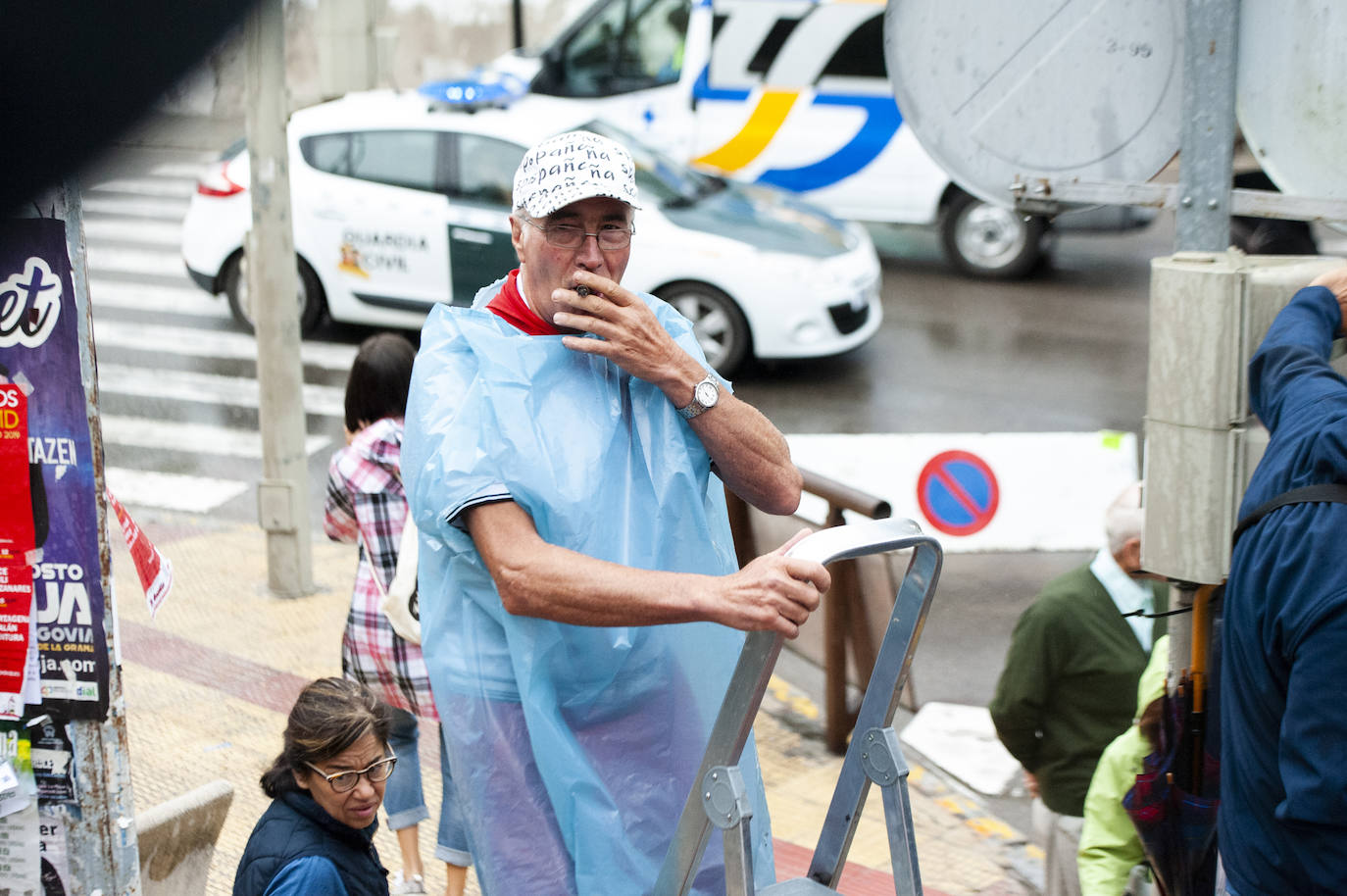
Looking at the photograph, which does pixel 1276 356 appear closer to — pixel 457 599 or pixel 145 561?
pixel 457 599

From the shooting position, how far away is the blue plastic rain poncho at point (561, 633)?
2289 mm

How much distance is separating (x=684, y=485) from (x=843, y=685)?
320 centimetres

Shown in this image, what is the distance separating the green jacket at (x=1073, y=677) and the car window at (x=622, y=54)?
10.6 metres

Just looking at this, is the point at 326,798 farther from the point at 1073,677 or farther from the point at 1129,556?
the point at 1129,556

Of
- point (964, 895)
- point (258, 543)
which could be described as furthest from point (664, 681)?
point (258, 543)

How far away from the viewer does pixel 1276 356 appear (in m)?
2.64

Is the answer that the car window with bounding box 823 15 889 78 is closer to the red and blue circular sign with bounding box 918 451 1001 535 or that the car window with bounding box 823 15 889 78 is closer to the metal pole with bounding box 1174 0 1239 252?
the red and blue circular sign with bounding box 918 451 1001 535

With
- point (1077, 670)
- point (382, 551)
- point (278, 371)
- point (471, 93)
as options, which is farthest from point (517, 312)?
point (471, 93)

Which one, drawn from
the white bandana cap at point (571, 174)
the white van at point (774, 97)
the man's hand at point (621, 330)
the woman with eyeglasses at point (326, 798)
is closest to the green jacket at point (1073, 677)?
the woman with eyeglasses at point (326, 798)

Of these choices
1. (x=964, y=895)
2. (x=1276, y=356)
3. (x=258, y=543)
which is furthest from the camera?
(x=258, y=543)

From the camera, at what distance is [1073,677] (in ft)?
12.7

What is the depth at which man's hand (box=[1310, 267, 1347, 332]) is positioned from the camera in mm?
2768

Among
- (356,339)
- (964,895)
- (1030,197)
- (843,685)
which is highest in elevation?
(1030,197)

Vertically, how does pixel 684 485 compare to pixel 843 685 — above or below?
above
